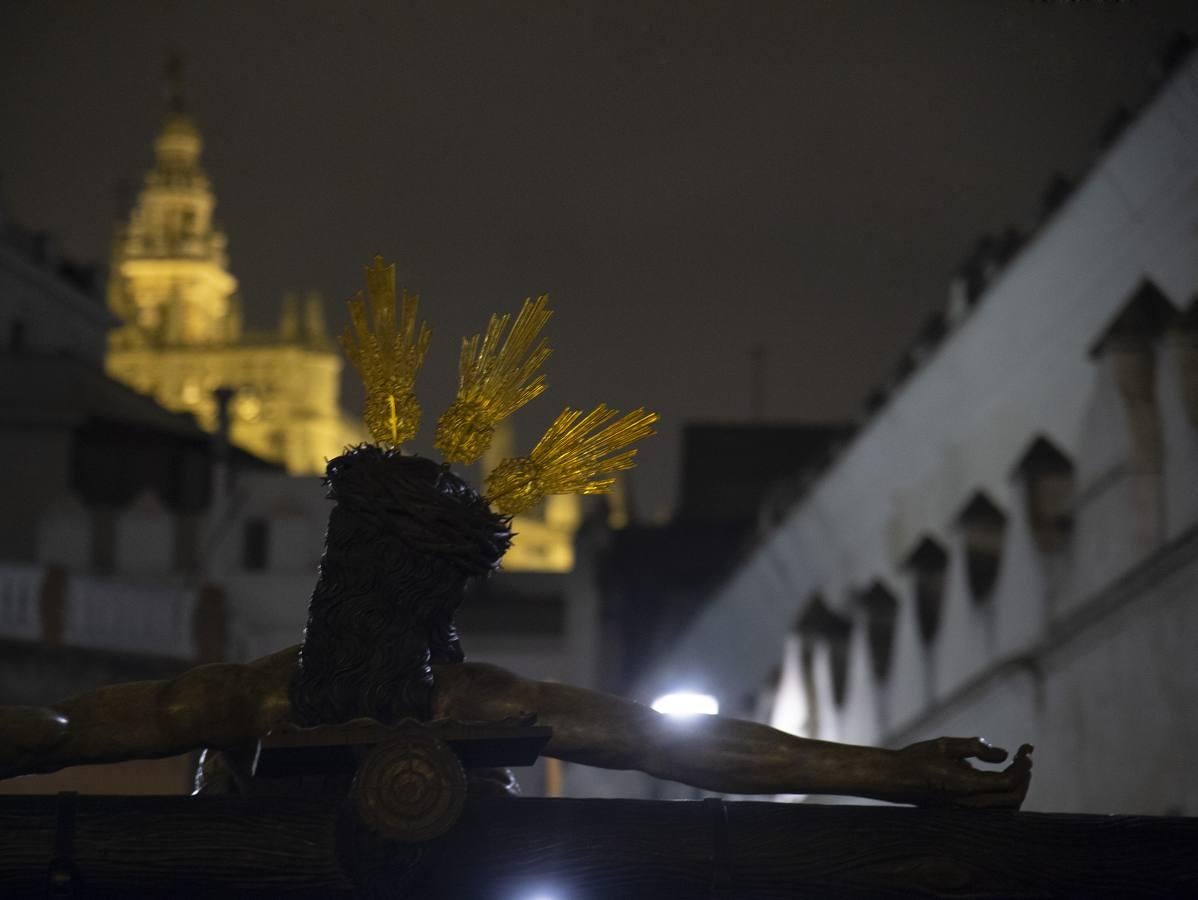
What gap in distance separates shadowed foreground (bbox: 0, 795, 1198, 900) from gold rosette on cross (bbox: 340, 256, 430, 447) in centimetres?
94

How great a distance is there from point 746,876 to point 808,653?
28.5 m

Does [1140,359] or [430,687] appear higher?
[1140,359]

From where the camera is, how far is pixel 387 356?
686 centimetres

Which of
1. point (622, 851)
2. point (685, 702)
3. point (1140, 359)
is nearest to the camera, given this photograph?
point (622, 851)

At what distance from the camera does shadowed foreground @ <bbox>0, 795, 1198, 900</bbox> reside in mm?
6328

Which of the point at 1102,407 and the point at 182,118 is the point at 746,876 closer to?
the point at 1102,407

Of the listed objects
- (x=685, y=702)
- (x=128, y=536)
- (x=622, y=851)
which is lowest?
(x=622, y=851)

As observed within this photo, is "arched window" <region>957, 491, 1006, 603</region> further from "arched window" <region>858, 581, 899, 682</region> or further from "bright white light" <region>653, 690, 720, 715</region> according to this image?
"bright white light" <region>653, 690, 720, 715</region>

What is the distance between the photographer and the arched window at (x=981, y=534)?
87.2 ft

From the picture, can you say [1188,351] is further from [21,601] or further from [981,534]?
[21,601]

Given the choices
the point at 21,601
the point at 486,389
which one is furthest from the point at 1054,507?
the point at 21,601

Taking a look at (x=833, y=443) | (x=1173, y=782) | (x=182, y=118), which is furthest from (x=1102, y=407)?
(x=182, y=118)

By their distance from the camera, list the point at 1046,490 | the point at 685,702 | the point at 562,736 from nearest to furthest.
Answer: the point at 562,736 → the point at 685,702 → the point at 1046,490

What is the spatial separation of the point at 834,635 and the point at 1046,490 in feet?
32.0
